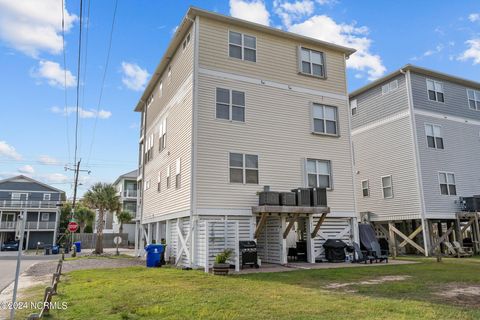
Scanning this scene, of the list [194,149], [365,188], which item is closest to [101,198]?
[194,149]

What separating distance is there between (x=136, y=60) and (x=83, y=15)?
3300 millimetres

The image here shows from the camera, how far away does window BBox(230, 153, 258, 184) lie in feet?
49.6

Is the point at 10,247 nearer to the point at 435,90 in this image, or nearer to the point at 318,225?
the point at 318,225

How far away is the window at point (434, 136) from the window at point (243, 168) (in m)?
12.7

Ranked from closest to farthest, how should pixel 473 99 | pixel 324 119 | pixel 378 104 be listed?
pixel 324 119, pixel 378 104, pixel 473 99

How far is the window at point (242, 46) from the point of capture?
16.2m

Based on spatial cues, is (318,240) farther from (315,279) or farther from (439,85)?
(439,85)

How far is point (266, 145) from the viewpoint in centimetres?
1596

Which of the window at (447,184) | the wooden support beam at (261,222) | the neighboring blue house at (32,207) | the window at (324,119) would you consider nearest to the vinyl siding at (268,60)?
the window at (324,119)

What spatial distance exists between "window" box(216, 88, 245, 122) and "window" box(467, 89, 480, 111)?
1768 centimetres

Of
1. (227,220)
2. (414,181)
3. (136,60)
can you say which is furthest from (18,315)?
(414,181)

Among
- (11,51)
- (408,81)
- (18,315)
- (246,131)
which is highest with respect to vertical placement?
(408,81)

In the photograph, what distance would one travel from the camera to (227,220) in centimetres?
1413

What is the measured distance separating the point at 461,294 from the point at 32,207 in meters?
49.8
